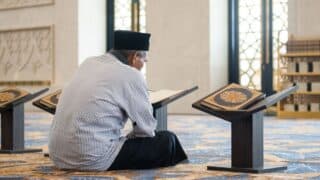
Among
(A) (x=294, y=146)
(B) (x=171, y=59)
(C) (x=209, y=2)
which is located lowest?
(A) (x=294, y=146)

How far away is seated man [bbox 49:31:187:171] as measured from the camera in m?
4.43

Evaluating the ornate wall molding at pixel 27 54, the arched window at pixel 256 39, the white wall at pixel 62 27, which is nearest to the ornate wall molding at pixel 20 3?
the white wall at pixel 62 27

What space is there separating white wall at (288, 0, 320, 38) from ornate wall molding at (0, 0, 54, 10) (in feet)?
19.5

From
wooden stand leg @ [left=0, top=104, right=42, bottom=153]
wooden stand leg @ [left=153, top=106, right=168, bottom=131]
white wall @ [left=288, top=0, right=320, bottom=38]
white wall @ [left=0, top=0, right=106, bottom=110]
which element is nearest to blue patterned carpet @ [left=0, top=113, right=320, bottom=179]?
wooden stand leg @ [left=0, top=104, right=42, bottom=153]

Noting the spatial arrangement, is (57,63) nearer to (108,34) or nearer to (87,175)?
(108,34)

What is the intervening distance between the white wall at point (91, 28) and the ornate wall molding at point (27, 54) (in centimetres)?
79

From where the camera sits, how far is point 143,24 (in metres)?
15.2

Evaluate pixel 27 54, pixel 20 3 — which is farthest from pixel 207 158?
pixel 20 3

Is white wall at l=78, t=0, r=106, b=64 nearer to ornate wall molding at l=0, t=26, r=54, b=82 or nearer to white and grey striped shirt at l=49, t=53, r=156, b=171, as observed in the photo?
ornate wall molding at l=0, t=26, r=54, b=82

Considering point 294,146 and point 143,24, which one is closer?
point 294,146

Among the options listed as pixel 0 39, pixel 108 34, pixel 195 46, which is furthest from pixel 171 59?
pixel 0 39

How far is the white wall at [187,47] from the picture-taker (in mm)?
13750

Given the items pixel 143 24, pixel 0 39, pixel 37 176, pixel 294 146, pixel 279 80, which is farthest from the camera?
pixel 0 39

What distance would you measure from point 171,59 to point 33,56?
11.9 ft
